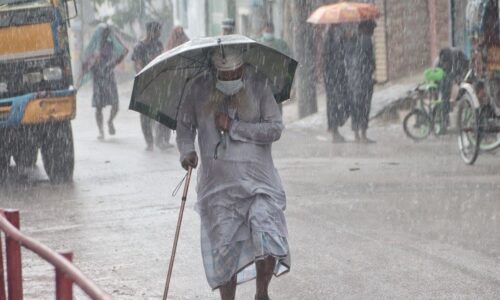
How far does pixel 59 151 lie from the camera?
47.3 ft

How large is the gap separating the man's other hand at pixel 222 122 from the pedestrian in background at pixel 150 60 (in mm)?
11112

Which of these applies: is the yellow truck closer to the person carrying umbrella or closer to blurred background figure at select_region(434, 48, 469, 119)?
the person carrying umbrella

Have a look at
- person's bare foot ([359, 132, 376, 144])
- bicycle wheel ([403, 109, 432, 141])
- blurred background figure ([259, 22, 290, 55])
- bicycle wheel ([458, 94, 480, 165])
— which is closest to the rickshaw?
bicycle wheel ([458, 94, 480, 165])

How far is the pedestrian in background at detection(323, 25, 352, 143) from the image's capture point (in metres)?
18.2

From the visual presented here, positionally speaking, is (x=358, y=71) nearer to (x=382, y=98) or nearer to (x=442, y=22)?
(x=382, y=98)

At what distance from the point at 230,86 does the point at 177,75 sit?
47 cm

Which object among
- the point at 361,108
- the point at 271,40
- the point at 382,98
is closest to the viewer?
the point at 361,108

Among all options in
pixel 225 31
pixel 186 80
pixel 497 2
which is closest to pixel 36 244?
pixel 186 80

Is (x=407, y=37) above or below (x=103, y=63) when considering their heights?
below

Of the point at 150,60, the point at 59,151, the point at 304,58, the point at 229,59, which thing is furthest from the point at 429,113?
the point at 229,59

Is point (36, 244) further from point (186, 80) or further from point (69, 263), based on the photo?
point (186, 80)

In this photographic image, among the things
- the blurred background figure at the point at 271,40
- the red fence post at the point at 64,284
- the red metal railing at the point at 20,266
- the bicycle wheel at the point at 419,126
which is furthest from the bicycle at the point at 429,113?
the red fence post at the point at 64,284

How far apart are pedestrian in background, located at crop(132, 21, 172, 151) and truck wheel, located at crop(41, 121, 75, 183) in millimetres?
3500

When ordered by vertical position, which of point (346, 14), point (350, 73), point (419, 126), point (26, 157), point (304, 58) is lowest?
point (419, 126)
